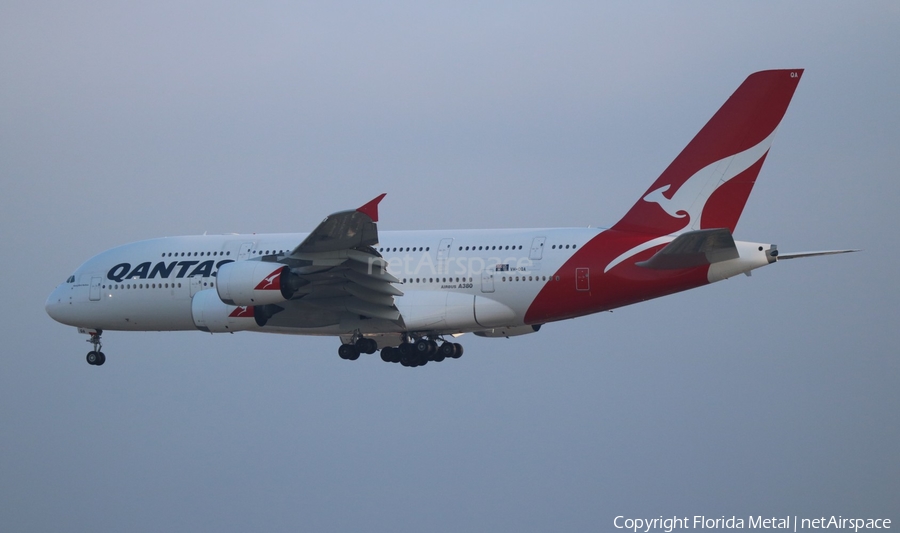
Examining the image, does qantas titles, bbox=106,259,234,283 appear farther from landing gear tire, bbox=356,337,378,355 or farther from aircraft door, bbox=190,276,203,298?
landing gear tire, bbox=356,337,378,355

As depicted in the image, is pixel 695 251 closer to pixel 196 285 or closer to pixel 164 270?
pixel 196 285

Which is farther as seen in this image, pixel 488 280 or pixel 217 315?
pixel 217 315

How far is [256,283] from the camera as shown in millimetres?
33781

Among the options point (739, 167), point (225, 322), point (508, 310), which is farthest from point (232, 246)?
point (739, 167)

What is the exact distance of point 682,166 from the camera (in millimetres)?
33875

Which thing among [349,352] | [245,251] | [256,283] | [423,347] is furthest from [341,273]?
[245,251]

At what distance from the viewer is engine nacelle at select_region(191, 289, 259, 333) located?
121ft

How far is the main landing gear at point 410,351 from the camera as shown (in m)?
37.6

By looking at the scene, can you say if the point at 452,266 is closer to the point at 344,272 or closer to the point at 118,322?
the point at 344,272

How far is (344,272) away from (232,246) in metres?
5.46

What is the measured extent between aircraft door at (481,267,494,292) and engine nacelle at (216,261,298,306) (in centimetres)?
524

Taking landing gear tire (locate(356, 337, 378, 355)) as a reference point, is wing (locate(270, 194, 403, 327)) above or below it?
above

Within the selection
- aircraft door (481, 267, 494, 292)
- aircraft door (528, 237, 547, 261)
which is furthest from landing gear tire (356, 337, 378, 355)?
aircraft door (528, 237, 547, 261)

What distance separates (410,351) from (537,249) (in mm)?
5897
